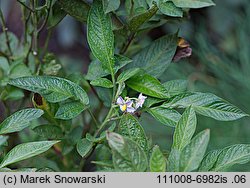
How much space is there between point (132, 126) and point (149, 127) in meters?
1.02

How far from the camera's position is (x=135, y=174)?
54 centimetres

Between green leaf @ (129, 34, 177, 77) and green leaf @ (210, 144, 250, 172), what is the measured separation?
7.7 inches

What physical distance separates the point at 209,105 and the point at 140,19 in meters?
0.16

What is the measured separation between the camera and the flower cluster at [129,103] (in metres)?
0.65

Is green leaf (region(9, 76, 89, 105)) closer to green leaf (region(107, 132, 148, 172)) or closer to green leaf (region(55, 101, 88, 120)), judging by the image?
green leaf (region(55, 101, 88, 120))

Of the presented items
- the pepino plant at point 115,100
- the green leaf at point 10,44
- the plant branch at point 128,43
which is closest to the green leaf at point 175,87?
the pepino plant at point 115,100

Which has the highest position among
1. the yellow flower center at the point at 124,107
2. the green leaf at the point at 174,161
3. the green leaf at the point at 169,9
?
the green leaf at the point at 169,9

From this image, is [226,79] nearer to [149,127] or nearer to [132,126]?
[149,127]

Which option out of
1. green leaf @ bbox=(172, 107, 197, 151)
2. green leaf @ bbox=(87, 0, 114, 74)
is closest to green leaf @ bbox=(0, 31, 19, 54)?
green leaf @ bbox=(87, 0, 114, 74)

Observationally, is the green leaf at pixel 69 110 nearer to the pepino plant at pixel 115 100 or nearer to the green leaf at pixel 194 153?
the pepino plant at pixel 115 100

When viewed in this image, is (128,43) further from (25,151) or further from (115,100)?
(25,151)

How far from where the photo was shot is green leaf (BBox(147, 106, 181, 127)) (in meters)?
0.66

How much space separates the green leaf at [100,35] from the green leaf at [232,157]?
8.0 inches

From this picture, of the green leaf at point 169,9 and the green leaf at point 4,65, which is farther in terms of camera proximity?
the green leaf at point 4,65
